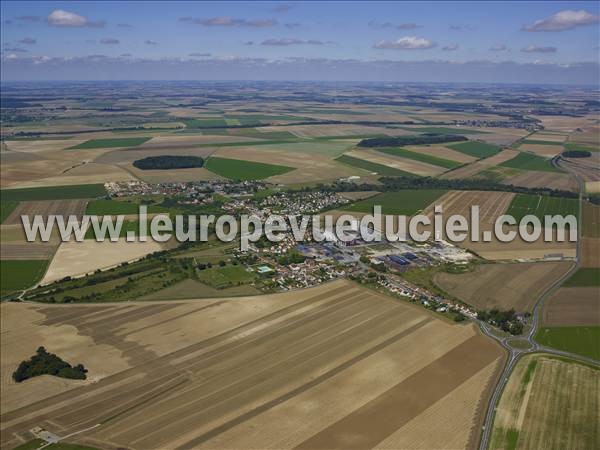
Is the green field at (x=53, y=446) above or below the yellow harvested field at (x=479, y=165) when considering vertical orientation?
below

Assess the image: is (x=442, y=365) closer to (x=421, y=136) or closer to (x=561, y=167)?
(x=561, y=167)

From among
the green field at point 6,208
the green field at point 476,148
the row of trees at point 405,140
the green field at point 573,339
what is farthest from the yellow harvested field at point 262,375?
the row of trees at point 405,140

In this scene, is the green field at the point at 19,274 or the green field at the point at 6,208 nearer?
the green field at the point at 19,274

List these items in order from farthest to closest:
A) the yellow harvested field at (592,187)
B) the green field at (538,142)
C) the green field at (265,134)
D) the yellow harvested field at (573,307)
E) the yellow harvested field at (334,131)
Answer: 1. the yellow harvested field at (334,131)
2. the green field at (265,134)
3. the green field at (538,142)
4. the yellow harvested field at (592,187)
5. the yellow harvested field at (573,307)

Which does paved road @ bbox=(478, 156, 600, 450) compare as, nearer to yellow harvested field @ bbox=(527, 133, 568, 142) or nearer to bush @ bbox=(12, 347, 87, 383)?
bush @ bbox=(12, 347, 87, 383)

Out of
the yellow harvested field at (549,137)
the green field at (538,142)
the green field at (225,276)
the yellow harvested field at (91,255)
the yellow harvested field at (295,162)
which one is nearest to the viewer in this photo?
the green field at (225,276)

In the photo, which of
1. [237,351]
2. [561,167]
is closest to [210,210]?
[237,351]

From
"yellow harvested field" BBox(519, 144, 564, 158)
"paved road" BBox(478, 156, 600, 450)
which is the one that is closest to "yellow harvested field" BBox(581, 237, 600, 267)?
"paved road" BBox(478, 156, 600, 450)

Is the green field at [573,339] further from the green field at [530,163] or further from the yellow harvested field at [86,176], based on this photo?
the yellow harvested field at [86,176]

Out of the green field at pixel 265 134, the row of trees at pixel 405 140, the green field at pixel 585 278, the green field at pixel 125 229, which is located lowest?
the green field at pixel 585 278
